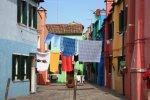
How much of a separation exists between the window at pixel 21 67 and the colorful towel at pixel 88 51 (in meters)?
3.74

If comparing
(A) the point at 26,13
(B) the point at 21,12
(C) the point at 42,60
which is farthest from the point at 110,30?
(B) the point at 21,12

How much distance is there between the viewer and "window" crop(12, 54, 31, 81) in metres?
26.5

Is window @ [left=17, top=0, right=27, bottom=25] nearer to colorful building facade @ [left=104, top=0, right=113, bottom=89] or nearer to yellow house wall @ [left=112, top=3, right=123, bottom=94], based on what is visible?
yellow house wall @ [left=112, top=3, right=123, bottom=94]

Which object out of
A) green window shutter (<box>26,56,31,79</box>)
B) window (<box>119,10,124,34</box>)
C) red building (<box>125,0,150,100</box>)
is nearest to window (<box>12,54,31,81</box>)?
green window shutter (<box>26,56,31,79</box>)

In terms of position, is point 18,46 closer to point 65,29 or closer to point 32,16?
point 32,16

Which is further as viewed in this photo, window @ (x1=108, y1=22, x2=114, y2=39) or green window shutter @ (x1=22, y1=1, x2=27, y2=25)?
window @ (x1=108, y1=22, x2=114, y2=39)

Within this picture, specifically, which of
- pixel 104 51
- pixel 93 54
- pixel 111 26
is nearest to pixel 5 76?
pixel 93 54

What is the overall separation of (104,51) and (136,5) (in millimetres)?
24818

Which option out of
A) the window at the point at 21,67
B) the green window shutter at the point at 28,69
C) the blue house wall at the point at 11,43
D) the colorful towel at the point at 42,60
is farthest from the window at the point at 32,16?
the colorful towel at the point at 42,60

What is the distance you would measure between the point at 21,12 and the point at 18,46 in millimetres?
2364

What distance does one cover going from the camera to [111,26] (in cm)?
4056

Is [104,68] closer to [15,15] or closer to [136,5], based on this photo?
[15,15]

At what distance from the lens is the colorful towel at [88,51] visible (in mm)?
31391

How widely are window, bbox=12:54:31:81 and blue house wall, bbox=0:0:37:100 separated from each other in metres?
0.28
